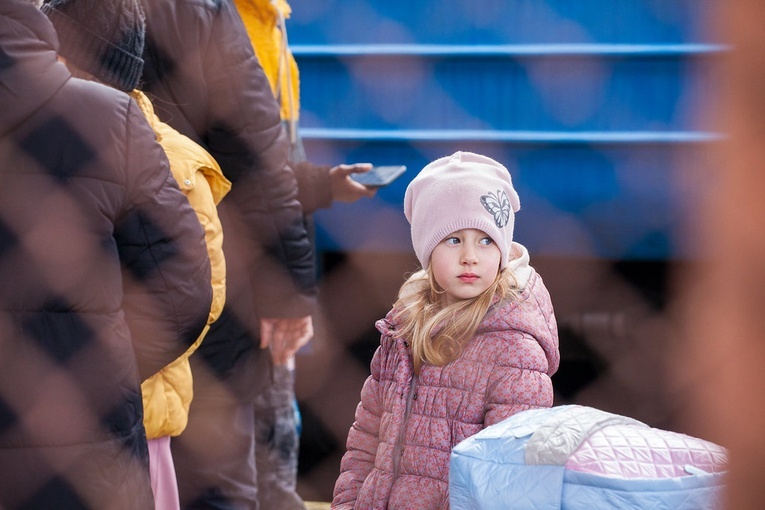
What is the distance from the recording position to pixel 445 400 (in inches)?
52.6

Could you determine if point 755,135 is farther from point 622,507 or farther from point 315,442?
point 315,442

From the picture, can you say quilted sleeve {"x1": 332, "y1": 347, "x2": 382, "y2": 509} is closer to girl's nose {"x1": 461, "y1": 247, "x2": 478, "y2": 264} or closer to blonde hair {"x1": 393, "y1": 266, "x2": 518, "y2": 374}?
blonde hair {"x1": 393, "y1": 266, "x2": 518, "y2": 374}

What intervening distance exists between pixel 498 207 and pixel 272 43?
1.09 m

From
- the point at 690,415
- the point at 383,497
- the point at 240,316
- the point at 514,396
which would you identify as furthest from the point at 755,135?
the point at 690,415

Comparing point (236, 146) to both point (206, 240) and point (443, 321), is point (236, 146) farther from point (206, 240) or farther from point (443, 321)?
point (443, 321)

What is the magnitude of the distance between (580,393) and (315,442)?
80 centimetres

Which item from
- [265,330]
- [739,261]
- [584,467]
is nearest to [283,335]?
[265,330]

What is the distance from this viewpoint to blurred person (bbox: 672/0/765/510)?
426 millimetres

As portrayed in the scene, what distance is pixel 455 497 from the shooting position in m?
1.06

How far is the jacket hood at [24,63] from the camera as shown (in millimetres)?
1281

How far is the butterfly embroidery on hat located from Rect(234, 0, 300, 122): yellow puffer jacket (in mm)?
1014

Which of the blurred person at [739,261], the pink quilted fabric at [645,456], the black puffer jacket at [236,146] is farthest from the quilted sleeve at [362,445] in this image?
the blurred person at [739,261]

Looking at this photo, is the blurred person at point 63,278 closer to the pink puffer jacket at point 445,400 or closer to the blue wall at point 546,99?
the pink puffer jacket at point 445,400

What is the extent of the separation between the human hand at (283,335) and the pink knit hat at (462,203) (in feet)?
2.21
